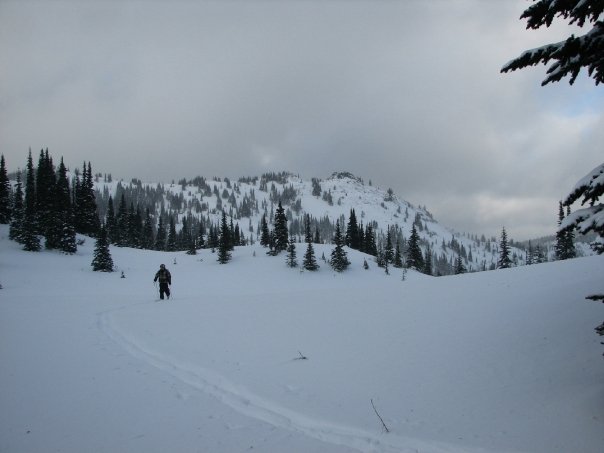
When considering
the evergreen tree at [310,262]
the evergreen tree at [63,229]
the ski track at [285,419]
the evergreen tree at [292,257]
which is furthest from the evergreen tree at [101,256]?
the ski track at [285,419]

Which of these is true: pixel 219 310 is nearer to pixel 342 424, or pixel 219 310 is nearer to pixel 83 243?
pixel 342 424

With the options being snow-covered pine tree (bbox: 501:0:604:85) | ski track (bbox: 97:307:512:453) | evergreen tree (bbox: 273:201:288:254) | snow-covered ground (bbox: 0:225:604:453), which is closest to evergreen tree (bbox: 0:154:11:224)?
evergreen tree (bbox: 273:201:288:254)

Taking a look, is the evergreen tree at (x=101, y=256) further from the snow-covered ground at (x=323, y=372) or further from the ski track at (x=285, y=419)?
the ski track at (x=285, y=419)

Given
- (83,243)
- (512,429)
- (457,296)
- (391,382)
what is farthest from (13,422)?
(83,243)

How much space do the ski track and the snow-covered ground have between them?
3 centimetres

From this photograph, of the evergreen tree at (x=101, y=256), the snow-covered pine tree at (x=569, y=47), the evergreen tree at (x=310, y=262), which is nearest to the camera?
the snow-covered pine tree at (x=569, y=47)

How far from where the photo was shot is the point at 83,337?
11.0 metres

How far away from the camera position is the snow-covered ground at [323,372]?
5.26 m

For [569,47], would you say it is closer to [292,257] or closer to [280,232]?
[292,257]

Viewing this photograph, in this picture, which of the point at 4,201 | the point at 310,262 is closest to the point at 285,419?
the point at 310,262

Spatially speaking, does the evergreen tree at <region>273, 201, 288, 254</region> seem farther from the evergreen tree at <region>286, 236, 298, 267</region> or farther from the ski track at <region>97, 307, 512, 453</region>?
the ski track at <region>97, 307, 512, 453</region>

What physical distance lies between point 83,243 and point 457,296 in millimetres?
58327

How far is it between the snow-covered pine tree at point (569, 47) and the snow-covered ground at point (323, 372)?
516 cm

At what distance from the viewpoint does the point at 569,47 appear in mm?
5047
